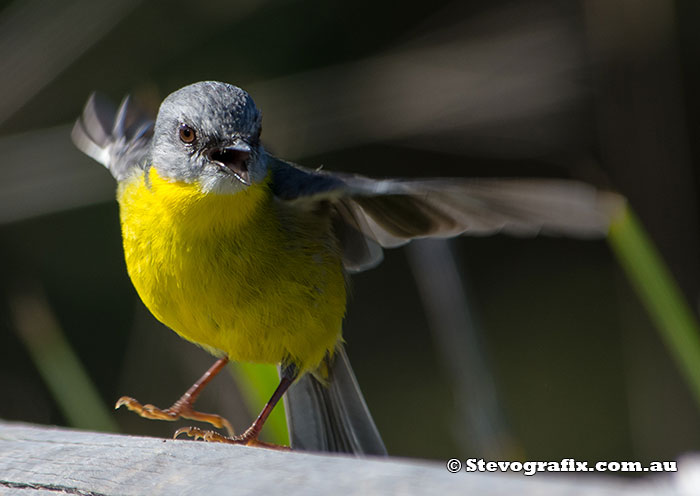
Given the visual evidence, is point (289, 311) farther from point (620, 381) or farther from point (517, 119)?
point (620, 381)

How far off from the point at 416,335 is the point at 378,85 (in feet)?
5.45

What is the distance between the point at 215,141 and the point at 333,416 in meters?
1.07

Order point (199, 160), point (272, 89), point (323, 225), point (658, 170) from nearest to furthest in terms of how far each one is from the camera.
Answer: point (199, 160)
point (323, 225)
point (658, 170)
point (272, 89)

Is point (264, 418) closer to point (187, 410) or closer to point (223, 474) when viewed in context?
point (187, 410)

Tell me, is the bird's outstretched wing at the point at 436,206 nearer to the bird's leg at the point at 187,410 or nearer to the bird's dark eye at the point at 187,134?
the bird's dark eye at the point at 187,134

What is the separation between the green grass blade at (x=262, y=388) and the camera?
2.93 metres

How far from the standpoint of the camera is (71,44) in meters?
5.39

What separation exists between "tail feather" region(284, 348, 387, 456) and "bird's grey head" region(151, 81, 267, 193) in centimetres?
82

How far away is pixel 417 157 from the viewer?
6070 millimetres

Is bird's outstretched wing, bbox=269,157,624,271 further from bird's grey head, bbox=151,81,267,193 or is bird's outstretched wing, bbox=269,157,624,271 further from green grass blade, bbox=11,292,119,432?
green grass blade, bbox=11,292,119,432

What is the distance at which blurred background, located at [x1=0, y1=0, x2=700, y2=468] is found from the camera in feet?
17.3

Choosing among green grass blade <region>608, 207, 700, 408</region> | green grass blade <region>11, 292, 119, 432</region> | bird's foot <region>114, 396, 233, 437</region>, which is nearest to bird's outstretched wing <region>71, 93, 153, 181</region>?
green grass blade <region>11, 292, 119, 432</region>

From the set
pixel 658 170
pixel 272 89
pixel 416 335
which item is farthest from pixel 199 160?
pixel 416 335

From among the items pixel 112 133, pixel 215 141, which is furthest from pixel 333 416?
pixel 112 133
